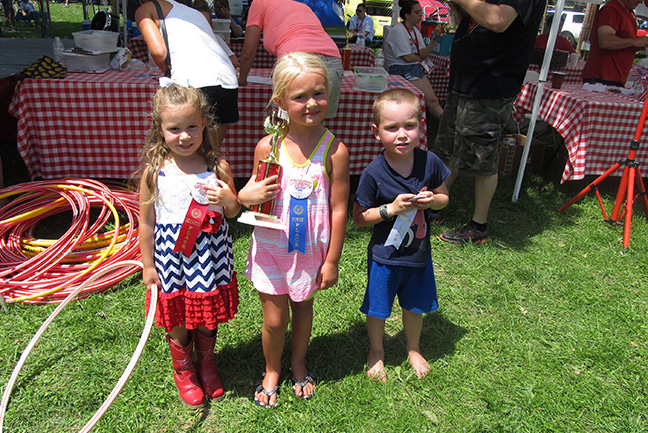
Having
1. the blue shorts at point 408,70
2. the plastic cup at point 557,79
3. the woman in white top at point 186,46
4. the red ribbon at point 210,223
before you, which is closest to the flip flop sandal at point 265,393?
the red ribbon at point 210,223

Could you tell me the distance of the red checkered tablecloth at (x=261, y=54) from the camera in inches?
243

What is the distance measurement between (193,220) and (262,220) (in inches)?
12.0

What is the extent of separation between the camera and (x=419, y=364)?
8.53 feet

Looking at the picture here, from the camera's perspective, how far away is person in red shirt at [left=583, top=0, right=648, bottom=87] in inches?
194

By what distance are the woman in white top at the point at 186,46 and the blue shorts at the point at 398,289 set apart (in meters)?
1.67

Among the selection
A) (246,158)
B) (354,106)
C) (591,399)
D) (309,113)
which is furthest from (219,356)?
(354,106)

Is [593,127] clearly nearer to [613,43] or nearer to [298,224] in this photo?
[613,43]

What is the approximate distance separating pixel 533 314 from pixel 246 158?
2.82 meters

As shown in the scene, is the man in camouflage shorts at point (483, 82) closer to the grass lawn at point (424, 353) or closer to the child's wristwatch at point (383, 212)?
the grass lawn at point (424, 353)

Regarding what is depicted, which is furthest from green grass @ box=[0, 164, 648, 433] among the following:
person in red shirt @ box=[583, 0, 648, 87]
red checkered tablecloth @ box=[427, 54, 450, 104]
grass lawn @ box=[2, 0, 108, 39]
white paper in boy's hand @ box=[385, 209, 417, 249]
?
grass lawn @ box=[2, 0, 108, 39]

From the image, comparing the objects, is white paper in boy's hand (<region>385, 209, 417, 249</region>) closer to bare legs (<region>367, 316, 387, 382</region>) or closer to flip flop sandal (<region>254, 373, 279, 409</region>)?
bare legs (<region>367, 316, 387, 382</region>)

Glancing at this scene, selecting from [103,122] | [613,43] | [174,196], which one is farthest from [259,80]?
[613,43]

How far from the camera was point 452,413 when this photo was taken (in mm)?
2371

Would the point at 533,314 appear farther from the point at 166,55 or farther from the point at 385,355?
the point at 166,55
